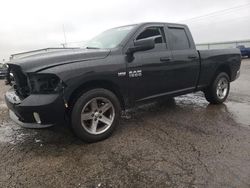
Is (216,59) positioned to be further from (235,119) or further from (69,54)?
(69,54)

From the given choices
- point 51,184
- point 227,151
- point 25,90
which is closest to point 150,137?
point 227,151

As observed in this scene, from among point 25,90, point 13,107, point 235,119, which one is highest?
point 25,90

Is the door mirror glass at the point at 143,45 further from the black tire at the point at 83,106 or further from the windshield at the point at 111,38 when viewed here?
the black tire at the point at 83,106

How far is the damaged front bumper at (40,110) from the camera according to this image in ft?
10.5

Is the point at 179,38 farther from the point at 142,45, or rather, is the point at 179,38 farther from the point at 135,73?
the point at 135,73

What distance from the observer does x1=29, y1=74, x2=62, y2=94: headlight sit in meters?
3.26

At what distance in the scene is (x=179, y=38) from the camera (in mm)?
5094

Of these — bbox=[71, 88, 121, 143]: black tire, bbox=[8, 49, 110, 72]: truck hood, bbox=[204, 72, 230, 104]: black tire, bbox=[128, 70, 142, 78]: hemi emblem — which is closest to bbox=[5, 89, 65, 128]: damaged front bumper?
bbox=[71, 88, 121, 143]: black tire

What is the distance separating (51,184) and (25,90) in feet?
4.89

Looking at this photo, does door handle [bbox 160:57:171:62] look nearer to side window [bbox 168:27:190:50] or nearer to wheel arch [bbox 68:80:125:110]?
side window [bbox 168:27:190:50]

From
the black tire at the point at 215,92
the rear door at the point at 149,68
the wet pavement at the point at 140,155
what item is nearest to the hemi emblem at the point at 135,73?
the rear door at the point at 149,68

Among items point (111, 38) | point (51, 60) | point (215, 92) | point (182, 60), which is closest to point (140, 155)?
point (51, 60)

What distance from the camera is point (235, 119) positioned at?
4750 mm

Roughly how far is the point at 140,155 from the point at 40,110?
1502 millimetres
